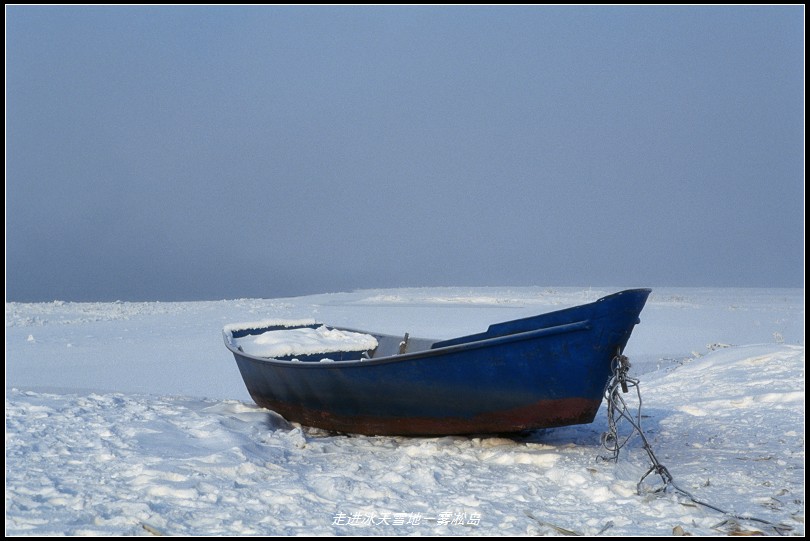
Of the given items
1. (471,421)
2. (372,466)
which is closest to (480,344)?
(471,421)

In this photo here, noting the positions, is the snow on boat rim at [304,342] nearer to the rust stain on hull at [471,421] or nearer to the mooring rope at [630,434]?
the rust stain on hull at [471,421]

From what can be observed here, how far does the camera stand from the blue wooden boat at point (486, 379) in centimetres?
497

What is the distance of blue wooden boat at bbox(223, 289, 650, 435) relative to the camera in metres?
4.97

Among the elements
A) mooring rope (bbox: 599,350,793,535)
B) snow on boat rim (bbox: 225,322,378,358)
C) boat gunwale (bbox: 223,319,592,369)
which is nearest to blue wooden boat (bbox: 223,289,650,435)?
boat gunwale (bbox: 223,319,592,369)

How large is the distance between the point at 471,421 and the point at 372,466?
98cm

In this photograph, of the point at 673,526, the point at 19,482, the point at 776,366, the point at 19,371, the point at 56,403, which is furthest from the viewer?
the point at 19,371

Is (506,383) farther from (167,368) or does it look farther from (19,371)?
(19,371)

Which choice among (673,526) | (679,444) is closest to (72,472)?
(673,526)

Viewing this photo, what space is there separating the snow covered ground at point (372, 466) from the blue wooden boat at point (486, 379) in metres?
0.25

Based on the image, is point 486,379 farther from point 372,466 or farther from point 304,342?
point 304,342

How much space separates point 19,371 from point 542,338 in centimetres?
832

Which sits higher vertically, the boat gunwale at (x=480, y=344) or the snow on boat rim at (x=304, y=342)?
the boat gunwale at (x=480, y=344)

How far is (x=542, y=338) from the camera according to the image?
16.4 ft

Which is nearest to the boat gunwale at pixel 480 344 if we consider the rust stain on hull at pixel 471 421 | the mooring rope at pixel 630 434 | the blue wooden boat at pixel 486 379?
the blue wooden boat at pixel 486 379
